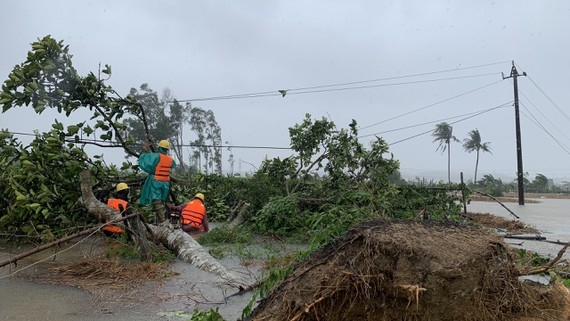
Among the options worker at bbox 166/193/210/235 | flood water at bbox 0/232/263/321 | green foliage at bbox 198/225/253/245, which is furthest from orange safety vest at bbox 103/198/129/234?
green foliage at bbox 198/225/253/245

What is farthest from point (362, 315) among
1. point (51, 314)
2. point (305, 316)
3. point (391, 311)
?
point (51, 314)

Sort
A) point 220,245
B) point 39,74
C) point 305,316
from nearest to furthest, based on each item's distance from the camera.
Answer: point 305,316 < point 39,74 < point 220,245

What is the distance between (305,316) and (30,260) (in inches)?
223

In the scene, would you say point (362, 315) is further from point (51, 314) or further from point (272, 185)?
point (272, 185)

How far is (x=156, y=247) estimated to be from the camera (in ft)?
24.3

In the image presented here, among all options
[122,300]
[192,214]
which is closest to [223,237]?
[192,214]

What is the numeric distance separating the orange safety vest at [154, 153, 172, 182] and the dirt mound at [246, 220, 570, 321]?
5196 millimetres

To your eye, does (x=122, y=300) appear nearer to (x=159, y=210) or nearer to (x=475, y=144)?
(x=159, y=210)

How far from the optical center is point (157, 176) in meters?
8.59

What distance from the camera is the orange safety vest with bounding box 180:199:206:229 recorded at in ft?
30.1

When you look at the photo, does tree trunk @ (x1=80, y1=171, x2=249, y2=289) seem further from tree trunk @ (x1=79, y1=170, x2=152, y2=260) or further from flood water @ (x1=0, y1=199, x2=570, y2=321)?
flood water @ (x1=0, y1=199, x2=570, y2=321)

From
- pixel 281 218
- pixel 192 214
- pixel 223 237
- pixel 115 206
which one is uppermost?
pixel 115 206

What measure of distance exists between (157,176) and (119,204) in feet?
2.70

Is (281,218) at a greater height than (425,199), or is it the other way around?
(425,199)
